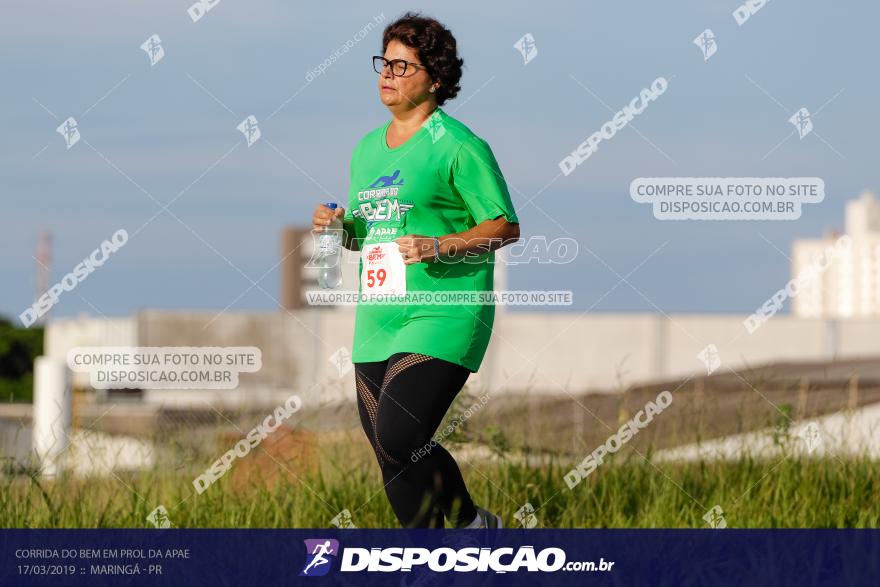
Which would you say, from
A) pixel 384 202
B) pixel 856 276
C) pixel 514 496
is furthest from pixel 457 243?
pixel 856 276

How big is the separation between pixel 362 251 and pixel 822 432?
3.25 m

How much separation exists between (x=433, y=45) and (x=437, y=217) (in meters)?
0.64

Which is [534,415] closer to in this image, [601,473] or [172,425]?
[601,473]

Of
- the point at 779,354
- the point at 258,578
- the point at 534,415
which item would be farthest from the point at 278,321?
the point at 258,578

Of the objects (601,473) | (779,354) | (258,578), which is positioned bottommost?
(258,578)

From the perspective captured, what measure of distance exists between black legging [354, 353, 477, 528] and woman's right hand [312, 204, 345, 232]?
0.55 m

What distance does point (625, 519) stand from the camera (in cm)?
607

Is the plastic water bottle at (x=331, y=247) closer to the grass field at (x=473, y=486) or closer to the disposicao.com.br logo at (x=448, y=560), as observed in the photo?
the disposicao.com.br logo at (x=448, y=560)

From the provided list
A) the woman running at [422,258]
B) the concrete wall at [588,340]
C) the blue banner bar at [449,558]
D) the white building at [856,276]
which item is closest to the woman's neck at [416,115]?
the woman running at [422,258]

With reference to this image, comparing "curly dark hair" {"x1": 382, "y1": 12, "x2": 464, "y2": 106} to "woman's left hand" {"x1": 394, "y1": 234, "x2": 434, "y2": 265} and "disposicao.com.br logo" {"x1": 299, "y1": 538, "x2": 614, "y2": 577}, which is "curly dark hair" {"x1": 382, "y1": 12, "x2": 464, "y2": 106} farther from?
"disposicao.com.br logo" {"x1": 299, "y1": 538, "x2": 614, "y2": 577}

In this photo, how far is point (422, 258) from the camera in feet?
14.9

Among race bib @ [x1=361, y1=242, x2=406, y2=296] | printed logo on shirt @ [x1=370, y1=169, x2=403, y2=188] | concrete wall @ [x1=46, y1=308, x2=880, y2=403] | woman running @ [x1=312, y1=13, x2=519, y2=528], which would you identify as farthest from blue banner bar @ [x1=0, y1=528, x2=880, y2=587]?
concrete wall @ [x1=46, y1=308, x2=880, y2=403]

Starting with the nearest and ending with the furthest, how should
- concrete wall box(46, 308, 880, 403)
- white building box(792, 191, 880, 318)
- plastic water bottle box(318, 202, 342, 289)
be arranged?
1. plastic water bottle box(318, 202, 342, 289)
2. concrete wall box(46, 308, 880, 403)
3. white building box(792, 191, 880, 318)

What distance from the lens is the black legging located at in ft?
15.0
